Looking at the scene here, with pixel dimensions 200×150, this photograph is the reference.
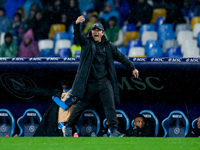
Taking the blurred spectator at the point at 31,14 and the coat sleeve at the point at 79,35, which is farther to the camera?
the blurred spectator at the point at 31,14

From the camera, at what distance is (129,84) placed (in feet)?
26.1

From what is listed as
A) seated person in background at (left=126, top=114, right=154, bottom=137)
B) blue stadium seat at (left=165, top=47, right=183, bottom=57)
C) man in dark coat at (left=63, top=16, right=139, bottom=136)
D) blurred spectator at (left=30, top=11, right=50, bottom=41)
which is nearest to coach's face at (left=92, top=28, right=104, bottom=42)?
man in dark coat at (left=63, top=16, right=139, bottom=136)

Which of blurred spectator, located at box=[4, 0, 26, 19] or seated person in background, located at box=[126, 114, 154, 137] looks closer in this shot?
seated person in background, located at box=[126, 114, 154, 137]

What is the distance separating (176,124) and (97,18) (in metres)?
4.06

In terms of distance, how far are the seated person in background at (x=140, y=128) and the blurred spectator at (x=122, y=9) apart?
441 cm

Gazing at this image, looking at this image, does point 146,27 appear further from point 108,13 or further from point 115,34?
point 108,13

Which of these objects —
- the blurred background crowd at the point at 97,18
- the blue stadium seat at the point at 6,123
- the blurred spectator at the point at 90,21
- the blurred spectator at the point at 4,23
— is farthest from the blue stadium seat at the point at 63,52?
the blue stadium seat at the point at 6,123

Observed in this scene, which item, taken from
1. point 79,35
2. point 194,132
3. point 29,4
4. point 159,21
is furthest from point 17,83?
point 29,4

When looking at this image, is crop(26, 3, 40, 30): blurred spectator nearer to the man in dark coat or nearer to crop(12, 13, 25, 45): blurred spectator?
crop(12, 13, 25, 45): blurred spectator

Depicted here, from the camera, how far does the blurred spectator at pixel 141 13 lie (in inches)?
443

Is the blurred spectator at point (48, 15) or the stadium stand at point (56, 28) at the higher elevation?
the blurred spectator at point (48, 15)

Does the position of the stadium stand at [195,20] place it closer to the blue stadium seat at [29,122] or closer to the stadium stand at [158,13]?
the stadium stand at [158,13]

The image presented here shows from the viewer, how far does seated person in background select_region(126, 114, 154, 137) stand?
7.84 m
